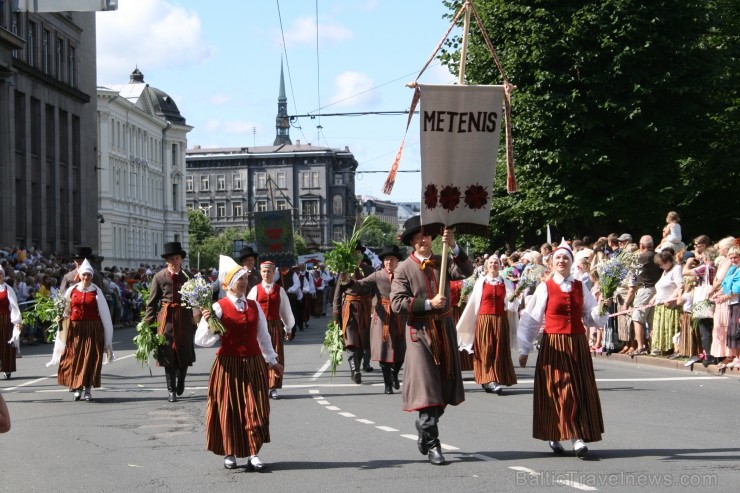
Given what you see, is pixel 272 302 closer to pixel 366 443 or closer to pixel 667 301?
pixel 366 443

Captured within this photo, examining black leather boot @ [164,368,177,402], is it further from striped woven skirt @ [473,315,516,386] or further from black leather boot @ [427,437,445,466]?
black leather boot @ [427,437,445,466]

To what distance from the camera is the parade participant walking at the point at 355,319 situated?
19.7 m

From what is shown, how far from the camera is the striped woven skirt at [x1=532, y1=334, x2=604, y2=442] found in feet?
35.2

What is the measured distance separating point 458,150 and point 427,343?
1.62 m

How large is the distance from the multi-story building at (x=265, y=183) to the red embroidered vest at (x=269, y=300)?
159 metres

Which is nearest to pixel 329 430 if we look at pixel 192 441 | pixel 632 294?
pixel 192 441

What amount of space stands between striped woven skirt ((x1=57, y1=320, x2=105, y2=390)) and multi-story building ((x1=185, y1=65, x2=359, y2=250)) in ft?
518

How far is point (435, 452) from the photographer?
10.6m

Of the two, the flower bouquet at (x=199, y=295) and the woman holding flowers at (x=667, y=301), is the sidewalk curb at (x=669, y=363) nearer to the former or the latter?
the woman holding flowers at (x=667, y=301)

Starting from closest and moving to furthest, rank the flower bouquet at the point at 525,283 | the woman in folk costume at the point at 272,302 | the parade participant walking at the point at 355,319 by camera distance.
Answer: the woman in folk costume at the point at 272,302 < the flower bouquet at the point at 525,283 < the parade participant walking at the point at 355,319

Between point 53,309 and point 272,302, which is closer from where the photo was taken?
point 272,302

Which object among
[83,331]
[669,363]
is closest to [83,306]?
[83,331]

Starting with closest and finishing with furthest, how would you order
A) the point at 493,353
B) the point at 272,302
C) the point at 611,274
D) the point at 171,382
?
the point at 171,382
the point at 272,302
the point at 493,353
the point at 611,274

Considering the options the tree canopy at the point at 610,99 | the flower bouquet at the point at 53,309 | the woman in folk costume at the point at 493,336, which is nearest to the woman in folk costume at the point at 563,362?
the woman in folk costume at the point at 493,336
